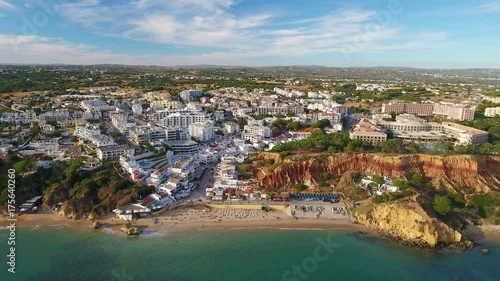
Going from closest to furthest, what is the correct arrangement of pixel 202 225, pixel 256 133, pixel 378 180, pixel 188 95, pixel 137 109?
pixel 202 225 < pixel 378 180 < pixel 256 133 < pixel 137 109 < pixel 188 95

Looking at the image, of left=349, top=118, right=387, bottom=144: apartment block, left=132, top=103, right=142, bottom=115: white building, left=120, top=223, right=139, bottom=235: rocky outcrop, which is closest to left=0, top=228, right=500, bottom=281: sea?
left=120, top=223, right=139, bottom=235: rocky outcrop

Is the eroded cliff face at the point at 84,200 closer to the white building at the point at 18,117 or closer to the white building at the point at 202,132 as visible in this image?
the white building at the point at 202,132

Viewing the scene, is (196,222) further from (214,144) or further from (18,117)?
(18,117)

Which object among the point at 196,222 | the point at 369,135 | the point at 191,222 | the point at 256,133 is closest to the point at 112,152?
the point at 191,222

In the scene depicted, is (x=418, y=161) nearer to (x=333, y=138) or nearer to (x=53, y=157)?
(x=333, y=138)

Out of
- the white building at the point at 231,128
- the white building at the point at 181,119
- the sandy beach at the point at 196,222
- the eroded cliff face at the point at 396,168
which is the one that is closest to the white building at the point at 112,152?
the sandy beach at the point at 196,222

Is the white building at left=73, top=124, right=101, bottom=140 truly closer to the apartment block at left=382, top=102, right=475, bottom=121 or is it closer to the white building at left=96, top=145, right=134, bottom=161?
the white building at left=96, top=145, right=134, bottom=161

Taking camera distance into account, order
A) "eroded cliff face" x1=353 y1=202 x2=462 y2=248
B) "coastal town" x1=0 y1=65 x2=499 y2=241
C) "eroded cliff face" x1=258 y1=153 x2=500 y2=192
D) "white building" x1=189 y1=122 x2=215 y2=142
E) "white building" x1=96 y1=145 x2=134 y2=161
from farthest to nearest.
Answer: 1. "white building" x1=189 y1=122 x2=215 y2=142
2. "white building" x1=96 y1=145 x2=134 y2=161
3. "eroded cliff face" x1=258 y1=153 x2=500 y2=192
4. "coastal town" x1=0 y1=65 x2=499 y2=241
5. "eroded cliff face" x1=353 y1=202 x2=462 y2=248

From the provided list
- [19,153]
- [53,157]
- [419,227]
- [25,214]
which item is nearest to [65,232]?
[25,214]
